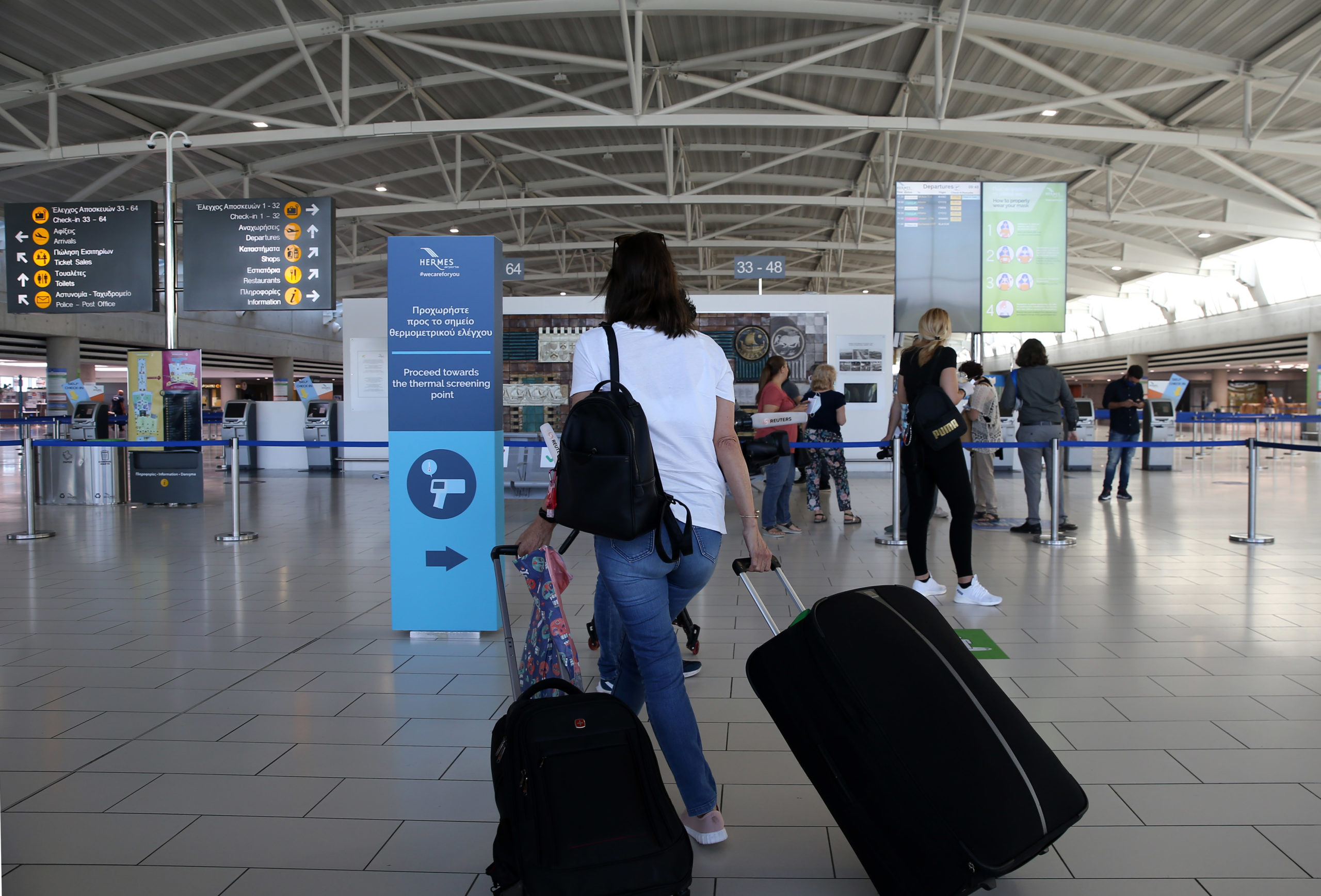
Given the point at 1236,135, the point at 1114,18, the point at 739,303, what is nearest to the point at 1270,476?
the point at 1236,135

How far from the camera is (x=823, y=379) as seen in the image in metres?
7.88

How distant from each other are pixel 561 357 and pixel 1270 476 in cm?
1057

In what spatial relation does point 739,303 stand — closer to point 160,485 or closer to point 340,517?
point 340,517

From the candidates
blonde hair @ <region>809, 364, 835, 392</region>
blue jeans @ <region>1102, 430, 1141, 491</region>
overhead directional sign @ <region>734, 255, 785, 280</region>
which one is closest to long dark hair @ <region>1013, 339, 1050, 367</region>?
blonde hair @ <region>809, 364, 835, 392</region>

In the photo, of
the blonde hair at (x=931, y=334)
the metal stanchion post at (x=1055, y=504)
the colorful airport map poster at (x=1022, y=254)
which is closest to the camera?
the blonde hair at (x=931, y=334)

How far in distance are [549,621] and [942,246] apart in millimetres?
6884

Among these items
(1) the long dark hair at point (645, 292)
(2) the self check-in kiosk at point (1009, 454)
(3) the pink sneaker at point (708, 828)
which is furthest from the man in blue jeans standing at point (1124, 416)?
(1) the long dark hair at point (645, 292)

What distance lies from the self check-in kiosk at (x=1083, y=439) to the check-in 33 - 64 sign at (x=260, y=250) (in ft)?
32.9

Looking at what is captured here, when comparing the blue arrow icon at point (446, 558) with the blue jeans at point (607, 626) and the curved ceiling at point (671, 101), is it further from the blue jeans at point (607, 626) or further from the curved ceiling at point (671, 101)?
the curved ceiling at point (671, 101)

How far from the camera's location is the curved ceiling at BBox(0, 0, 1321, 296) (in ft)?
33.1

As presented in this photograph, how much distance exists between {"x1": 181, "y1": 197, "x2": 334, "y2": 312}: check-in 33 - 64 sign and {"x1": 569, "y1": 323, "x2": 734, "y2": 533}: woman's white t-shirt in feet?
27.0

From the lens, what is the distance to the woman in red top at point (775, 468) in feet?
23.4

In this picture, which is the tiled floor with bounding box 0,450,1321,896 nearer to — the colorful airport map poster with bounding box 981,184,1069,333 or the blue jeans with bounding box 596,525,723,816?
the blue jeans with bounding box 596,525,723,816

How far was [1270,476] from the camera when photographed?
12609mm
